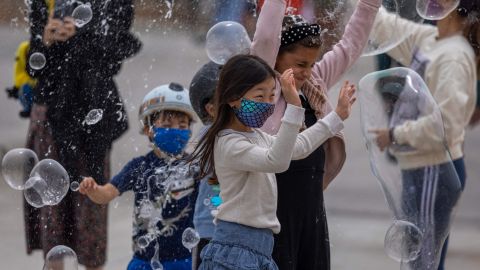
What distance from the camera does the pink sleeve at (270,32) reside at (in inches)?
136

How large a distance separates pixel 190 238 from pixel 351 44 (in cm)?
85

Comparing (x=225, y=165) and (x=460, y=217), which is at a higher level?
(x=225, y=165)

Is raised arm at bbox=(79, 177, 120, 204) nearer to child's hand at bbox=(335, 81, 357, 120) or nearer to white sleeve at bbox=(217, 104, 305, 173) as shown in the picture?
white sleeve at bbox=(217, 104, 305, 173)

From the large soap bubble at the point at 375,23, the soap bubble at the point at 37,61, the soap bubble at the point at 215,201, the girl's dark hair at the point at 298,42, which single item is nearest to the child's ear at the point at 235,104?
the girl's dark hair at the point at 298,42

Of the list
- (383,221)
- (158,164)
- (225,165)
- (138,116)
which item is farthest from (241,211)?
(383,221)

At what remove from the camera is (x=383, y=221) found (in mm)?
6109

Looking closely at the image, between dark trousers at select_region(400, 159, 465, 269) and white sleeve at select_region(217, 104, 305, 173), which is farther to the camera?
dark trousers at select_region(400, 159, 465, 269)

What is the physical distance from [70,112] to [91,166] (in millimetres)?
232

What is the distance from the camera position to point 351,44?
3.68 meters

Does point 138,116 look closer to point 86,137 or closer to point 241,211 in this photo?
point 86,137

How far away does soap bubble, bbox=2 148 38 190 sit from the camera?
13.5 ft

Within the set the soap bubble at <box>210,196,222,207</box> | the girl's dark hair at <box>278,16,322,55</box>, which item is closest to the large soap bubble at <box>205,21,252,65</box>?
the girl's dark hair at <box>278,16,322,55</box>

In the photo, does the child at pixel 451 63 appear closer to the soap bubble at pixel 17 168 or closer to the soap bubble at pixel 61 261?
the soap bubble at pixel 61 261

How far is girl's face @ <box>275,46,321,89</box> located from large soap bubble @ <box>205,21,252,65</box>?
0.40m
